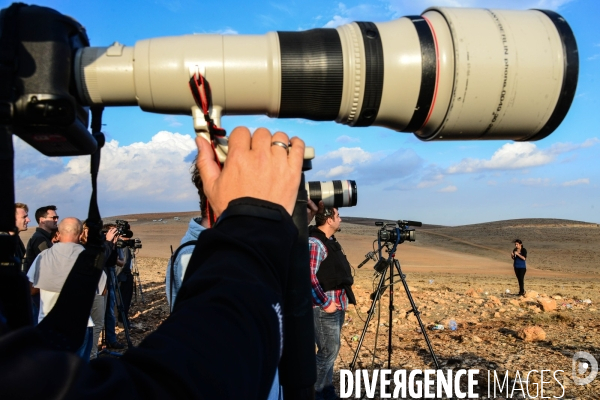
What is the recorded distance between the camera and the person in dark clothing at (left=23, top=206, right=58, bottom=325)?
5.59m

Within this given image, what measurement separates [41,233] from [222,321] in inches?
233

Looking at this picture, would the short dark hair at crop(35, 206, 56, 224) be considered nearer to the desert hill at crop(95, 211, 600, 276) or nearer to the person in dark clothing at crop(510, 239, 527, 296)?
the person in dark clothing at crop(510, 239, 527, 296)

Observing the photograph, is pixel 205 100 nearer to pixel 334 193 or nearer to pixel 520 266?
pixel 334 193

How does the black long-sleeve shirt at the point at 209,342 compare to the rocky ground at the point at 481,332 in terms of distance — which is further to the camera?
the rocky ground at the point at 481,332

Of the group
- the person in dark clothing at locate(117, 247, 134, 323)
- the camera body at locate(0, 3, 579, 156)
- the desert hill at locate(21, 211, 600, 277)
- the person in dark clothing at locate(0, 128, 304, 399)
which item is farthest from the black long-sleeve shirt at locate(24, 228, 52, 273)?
the desert hill at locate(21, 211, 600, 277)

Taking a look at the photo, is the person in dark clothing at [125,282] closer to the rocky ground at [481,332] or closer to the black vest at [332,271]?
the rocky ground at [481,332]

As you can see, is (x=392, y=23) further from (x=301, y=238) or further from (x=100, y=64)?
(x=100, y=64)

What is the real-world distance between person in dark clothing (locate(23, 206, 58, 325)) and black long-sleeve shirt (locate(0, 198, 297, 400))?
212 inches

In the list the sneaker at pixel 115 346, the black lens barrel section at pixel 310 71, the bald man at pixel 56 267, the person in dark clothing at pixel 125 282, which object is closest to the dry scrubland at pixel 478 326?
the person in dark clothing at pixel 125 282

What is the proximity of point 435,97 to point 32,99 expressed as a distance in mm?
1184

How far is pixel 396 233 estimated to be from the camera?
18.8ft

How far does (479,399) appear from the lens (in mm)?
5004

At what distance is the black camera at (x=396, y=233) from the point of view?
5.74m

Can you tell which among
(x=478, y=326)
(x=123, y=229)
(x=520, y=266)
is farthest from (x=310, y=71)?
(x=520, y=266)
